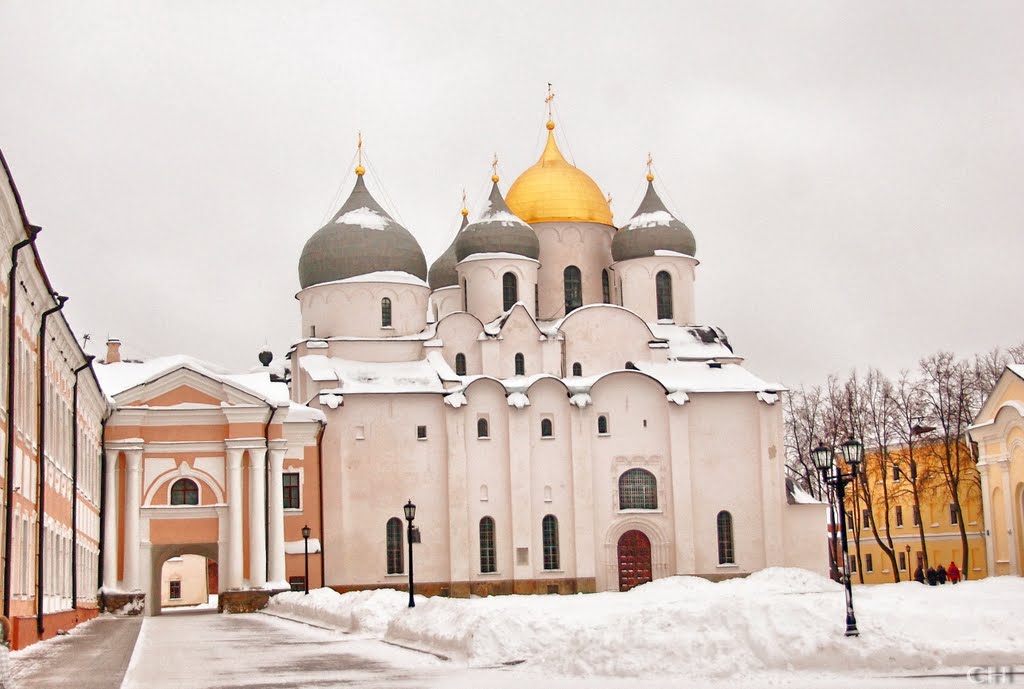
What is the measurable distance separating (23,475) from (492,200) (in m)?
36.3

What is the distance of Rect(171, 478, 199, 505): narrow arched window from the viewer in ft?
147

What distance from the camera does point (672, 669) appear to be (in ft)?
54.9

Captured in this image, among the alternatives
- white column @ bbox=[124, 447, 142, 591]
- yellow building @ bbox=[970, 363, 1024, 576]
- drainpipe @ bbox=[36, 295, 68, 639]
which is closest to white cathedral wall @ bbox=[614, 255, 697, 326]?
yellow building @ bbox=[970, 363, 1024, 576]

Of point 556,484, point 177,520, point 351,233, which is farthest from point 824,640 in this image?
point 351,233

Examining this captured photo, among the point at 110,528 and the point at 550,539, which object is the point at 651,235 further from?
the point at 110,528

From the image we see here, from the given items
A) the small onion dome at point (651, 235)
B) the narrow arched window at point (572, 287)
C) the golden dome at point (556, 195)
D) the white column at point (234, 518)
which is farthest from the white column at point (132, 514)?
the small onion dome at point (651, 235)

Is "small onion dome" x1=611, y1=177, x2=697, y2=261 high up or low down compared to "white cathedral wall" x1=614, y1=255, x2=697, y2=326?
up

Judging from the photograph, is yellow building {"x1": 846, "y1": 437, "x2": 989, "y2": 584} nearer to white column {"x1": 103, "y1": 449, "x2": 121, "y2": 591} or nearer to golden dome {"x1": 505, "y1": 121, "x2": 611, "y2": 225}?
golden dome {"x1": 505, "y1": 121, "x2": 611, "y2": 225}

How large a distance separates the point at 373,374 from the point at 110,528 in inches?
529

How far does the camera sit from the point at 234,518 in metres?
44.2

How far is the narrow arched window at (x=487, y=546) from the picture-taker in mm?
52625

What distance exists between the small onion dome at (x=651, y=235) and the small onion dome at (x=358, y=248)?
28.8 feet

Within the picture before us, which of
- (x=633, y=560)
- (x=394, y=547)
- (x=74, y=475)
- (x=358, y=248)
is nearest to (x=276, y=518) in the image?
(x=394, y=547)

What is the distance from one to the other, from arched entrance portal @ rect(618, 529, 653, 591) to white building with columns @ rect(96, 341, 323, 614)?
14.3 metres
